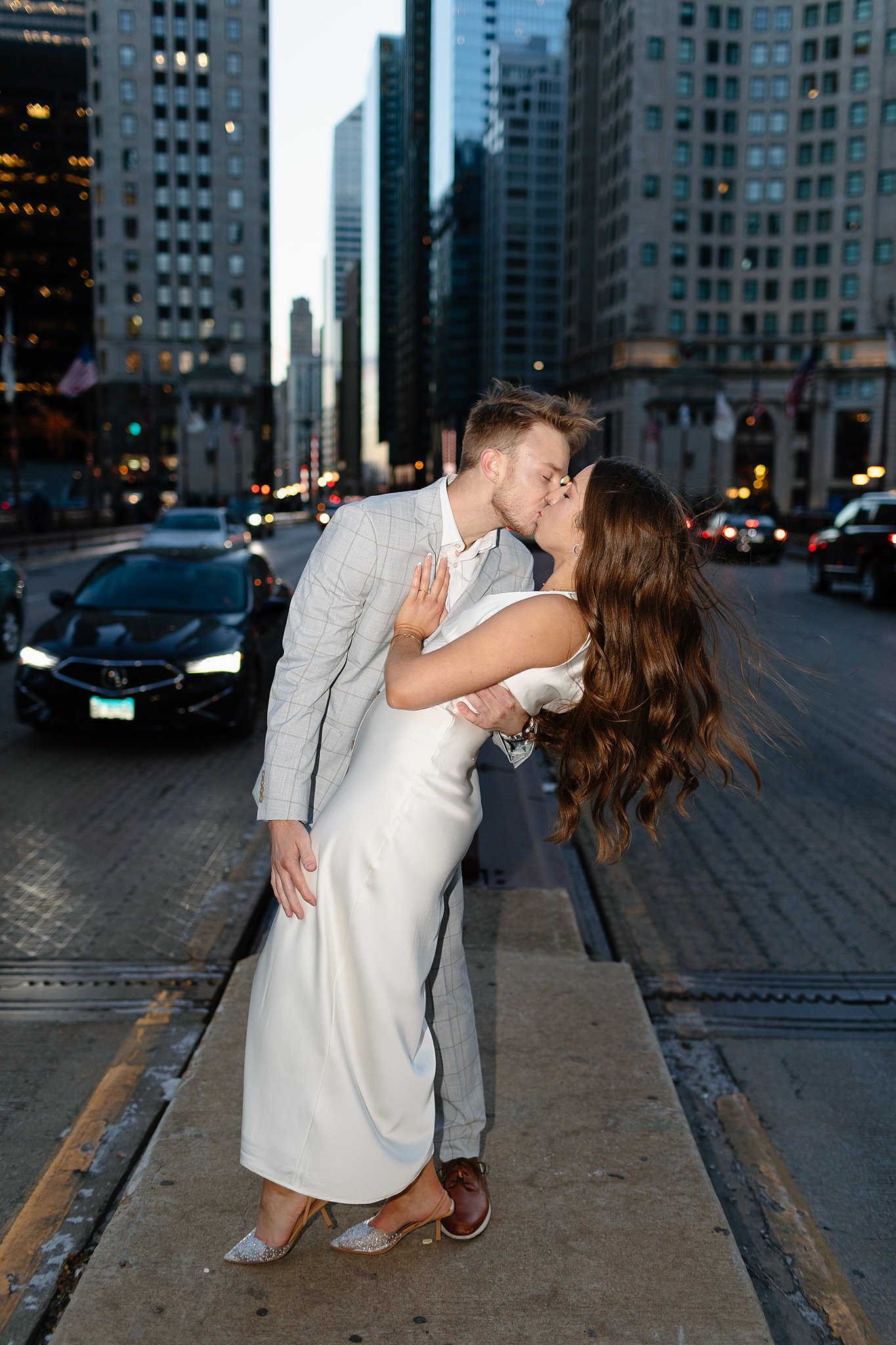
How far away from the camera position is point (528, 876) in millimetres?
6297

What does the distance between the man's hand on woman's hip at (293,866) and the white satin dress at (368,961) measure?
22mm

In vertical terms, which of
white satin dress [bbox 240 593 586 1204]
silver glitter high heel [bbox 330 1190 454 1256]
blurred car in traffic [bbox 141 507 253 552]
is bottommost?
silver glitter high heel [bbox 330 1190 454 1256]

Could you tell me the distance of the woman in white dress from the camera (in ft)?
8.43

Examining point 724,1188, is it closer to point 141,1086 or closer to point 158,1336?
point 158,1336

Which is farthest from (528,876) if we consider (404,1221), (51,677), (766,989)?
(51,677)

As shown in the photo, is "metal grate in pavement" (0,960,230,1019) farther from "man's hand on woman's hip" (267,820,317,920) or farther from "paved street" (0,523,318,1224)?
"man's hand on woman's hip" (267,820,317,920)

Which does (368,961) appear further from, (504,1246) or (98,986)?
(98,986)

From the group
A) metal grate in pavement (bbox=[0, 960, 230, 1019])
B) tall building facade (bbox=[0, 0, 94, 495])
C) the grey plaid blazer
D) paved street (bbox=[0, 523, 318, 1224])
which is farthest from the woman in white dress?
tall building facade (bbox=[0, 0, 94, 495])

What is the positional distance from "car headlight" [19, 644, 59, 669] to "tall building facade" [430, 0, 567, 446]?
5994 inches

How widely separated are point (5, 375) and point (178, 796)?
3332 centimetres

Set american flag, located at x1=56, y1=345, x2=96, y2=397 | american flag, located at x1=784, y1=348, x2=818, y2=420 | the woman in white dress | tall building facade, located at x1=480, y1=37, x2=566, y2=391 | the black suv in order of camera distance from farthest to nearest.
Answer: tall building facade, located at x1=480, y1=37, x2=566, y2=391 < american flag, located at x1=784, y1=348, x2=818, y2=420 < american flag, located at x1=56, y1=345, x2=96, y2=397 < the black suv < the woman in white dress

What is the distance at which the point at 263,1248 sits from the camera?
110 inches

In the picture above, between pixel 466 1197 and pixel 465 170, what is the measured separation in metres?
182

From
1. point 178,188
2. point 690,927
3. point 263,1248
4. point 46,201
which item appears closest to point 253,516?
point 690,927
